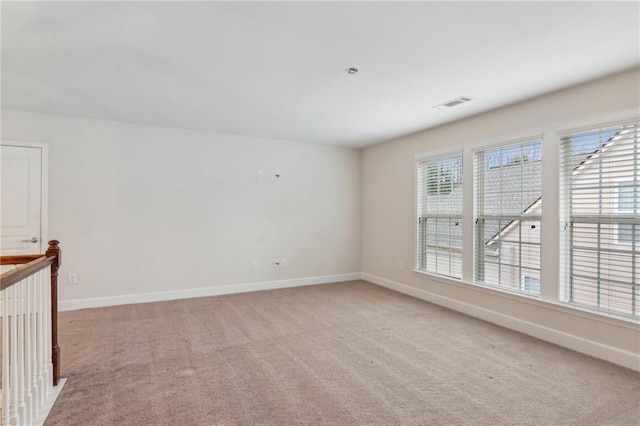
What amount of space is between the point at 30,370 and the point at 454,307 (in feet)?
13.6

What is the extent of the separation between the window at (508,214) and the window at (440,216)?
31 cm

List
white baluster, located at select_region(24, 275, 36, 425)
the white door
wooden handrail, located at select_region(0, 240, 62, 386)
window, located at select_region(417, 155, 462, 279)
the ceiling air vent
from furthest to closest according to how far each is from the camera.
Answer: window, located at select_region(417, 155, 462, 279)
the white door
the ceiling air vent
wooden handrail, located at select_region(0, 240, 62, 386)
white baluster, located at select_region(24, 275, 36, 425)

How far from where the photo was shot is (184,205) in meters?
4.82

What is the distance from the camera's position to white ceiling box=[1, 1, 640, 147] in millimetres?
1988

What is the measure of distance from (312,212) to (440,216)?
2155mm

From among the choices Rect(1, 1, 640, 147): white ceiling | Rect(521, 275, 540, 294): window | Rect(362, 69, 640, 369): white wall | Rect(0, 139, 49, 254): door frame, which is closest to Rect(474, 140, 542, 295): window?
Rect(521, 275, 540, 294): window

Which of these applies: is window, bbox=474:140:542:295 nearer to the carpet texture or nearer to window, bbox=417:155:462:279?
window, bbox=417:155:462:279

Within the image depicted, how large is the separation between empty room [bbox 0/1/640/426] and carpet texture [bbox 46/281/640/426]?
0.07 ft

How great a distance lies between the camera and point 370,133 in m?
4.96

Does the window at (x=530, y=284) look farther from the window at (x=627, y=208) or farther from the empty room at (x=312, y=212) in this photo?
the window at (x=627, y=208)

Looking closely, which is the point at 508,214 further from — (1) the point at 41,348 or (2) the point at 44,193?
(2) the point at 44,193

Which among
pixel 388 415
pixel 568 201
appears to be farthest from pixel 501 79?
pixel 388 415

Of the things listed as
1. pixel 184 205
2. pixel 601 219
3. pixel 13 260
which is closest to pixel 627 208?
pixel 601 219

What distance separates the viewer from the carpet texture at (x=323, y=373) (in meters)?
2.11
